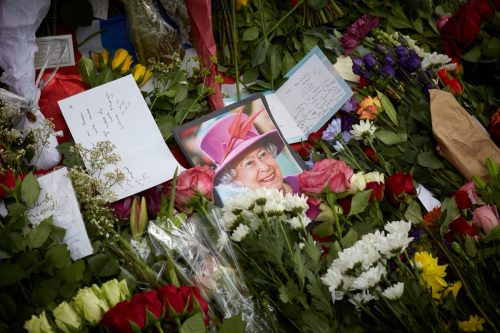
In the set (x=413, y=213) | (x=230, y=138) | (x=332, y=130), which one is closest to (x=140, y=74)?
(x=230, y=138)

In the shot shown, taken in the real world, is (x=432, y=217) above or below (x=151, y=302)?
below

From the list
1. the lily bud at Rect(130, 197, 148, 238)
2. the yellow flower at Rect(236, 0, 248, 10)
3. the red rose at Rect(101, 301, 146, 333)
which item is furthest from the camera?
the yellow flower at Rect(236, 0, 248, 10)

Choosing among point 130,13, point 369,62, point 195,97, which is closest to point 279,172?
point 195,97

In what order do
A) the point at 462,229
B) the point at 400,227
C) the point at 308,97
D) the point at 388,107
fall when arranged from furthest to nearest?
the point at 308,97 < the point at 388,107 < the point at 462,229 < the point at 400,227

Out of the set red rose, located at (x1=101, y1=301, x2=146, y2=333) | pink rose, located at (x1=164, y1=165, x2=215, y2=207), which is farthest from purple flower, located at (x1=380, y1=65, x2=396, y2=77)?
red rose, located at (x1=101, y1=301, x2=146, y2=333)

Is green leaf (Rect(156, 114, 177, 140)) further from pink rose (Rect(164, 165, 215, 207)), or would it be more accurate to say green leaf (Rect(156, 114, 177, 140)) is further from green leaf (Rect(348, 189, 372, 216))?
green leaf (Rect(348, 189, 372, 216))

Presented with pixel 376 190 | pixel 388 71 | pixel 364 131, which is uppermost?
pixel 388 71

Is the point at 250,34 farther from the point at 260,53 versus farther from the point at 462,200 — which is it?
the point at 462,200

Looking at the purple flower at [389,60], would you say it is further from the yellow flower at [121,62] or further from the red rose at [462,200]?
the yellow flower at [121,62]

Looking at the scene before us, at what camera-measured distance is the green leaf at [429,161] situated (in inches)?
48.6

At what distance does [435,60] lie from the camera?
137 cm

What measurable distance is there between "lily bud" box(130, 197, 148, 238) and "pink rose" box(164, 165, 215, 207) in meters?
0.07

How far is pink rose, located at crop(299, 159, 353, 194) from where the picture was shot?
1.04 m

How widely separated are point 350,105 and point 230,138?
340mm
